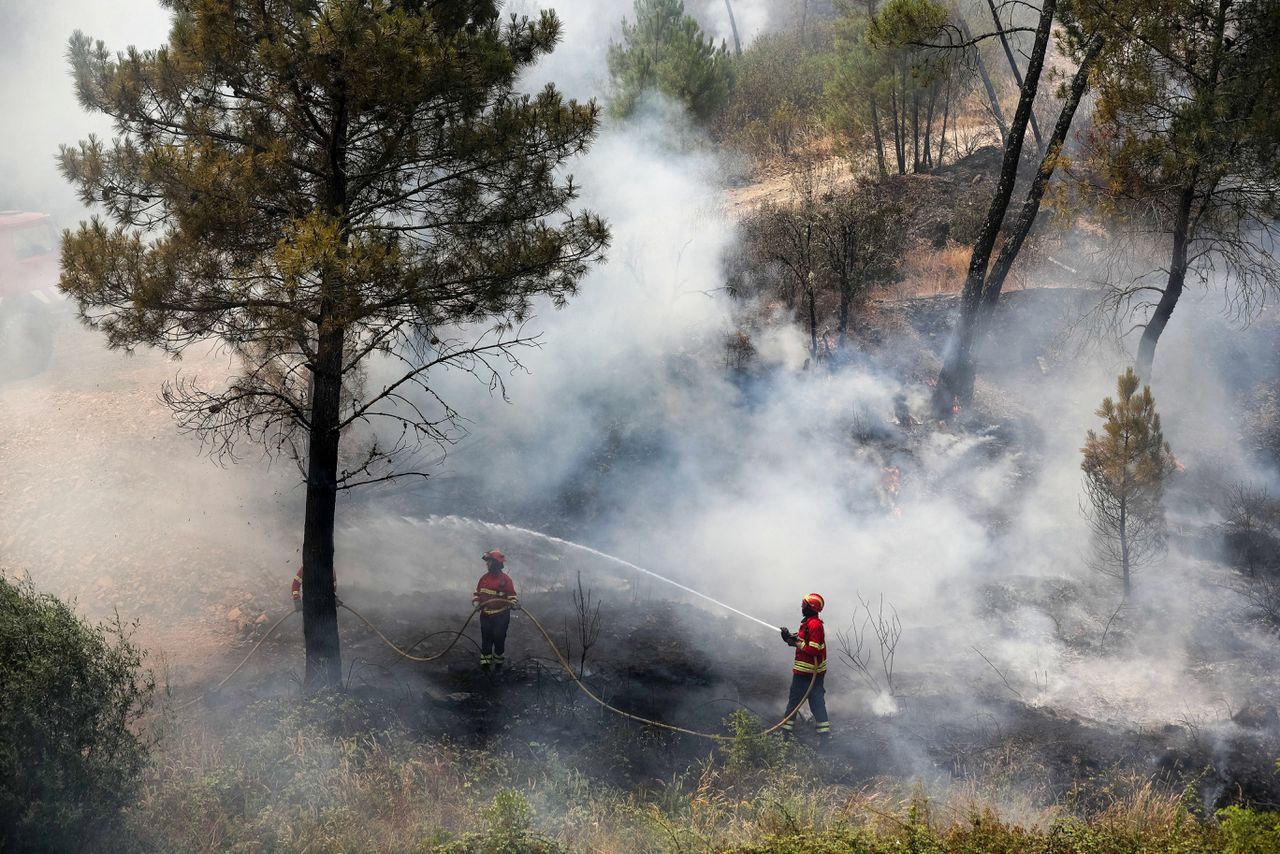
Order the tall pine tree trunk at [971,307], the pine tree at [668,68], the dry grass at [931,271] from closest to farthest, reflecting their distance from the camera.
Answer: the tall pine tree trunk at [971,307], the dry grass at [931,271], the pine tree at [668,68]

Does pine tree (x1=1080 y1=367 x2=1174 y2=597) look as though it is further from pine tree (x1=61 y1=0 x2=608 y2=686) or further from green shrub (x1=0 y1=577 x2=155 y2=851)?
green shrub (x1=0 y1=577 x2=155 y2=851)

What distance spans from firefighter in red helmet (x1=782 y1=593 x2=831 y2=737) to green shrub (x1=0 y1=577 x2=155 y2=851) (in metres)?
5.17

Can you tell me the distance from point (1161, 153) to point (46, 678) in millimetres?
12239

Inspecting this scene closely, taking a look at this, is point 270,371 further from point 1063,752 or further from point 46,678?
point 1063,752

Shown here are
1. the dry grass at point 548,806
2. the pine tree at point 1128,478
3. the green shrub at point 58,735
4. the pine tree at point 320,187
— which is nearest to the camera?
the green shrub at point 58,735

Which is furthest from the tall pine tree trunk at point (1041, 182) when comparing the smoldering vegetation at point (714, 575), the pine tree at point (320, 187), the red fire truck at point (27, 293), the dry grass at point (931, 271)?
the red fire truck at point (27, 293)

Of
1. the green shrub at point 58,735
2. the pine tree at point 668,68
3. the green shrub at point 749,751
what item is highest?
the pine tree at point 668,68

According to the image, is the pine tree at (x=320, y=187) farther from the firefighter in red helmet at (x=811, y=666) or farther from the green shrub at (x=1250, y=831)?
the green shrub at (x=1250, y=831)

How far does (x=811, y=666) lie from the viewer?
8.45 m

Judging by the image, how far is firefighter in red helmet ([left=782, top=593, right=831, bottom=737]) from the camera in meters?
8.42

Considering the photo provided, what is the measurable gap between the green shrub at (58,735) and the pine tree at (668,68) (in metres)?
19.9

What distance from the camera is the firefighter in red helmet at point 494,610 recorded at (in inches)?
372

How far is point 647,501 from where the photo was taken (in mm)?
13188

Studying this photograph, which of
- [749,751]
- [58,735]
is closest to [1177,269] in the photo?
[749,751]
